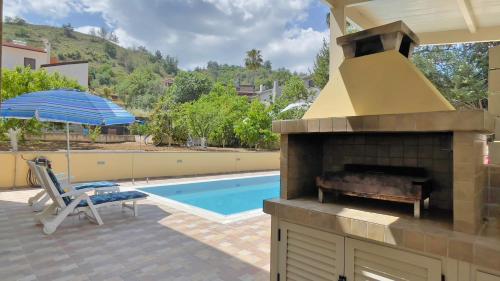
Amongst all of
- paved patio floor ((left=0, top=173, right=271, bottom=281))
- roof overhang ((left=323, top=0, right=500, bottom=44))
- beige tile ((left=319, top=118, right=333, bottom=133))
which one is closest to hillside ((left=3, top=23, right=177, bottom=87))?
paved patio floor ((left=0, top=173, right=271, bottom=281))

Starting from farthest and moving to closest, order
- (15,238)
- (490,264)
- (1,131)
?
(1,131), (15,238), (490,264)

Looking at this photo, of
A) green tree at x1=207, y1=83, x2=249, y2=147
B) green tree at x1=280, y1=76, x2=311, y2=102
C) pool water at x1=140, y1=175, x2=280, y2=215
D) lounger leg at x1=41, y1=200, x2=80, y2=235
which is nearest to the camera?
lounger leg at x1=41, y1=200, x2=80, y2=235

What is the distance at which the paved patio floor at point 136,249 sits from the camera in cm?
388

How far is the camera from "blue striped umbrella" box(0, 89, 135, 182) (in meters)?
5.96

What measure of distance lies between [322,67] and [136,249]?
18791 millimetres

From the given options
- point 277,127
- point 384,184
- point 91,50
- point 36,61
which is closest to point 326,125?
point 277,127

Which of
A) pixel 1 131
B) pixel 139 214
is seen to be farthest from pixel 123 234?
pixel 1 131

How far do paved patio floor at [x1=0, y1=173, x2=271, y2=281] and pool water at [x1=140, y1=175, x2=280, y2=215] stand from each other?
2.52 metres

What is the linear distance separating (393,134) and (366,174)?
2.06 ft

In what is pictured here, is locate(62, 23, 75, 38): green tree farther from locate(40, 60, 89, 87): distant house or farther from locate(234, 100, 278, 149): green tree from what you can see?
locate(234, 100, 278, 149): green tree

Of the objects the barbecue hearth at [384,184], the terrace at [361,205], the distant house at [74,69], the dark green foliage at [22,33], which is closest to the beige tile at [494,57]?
the terrace at [361,205]

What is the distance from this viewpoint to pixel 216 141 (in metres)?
21.0

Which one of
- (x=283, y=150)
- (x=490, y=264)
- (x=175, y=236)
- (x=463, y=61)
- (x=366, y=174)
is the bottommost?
(x=175, y=236)

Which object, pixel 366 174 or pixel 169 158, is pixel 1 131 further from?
pixel 366 174
